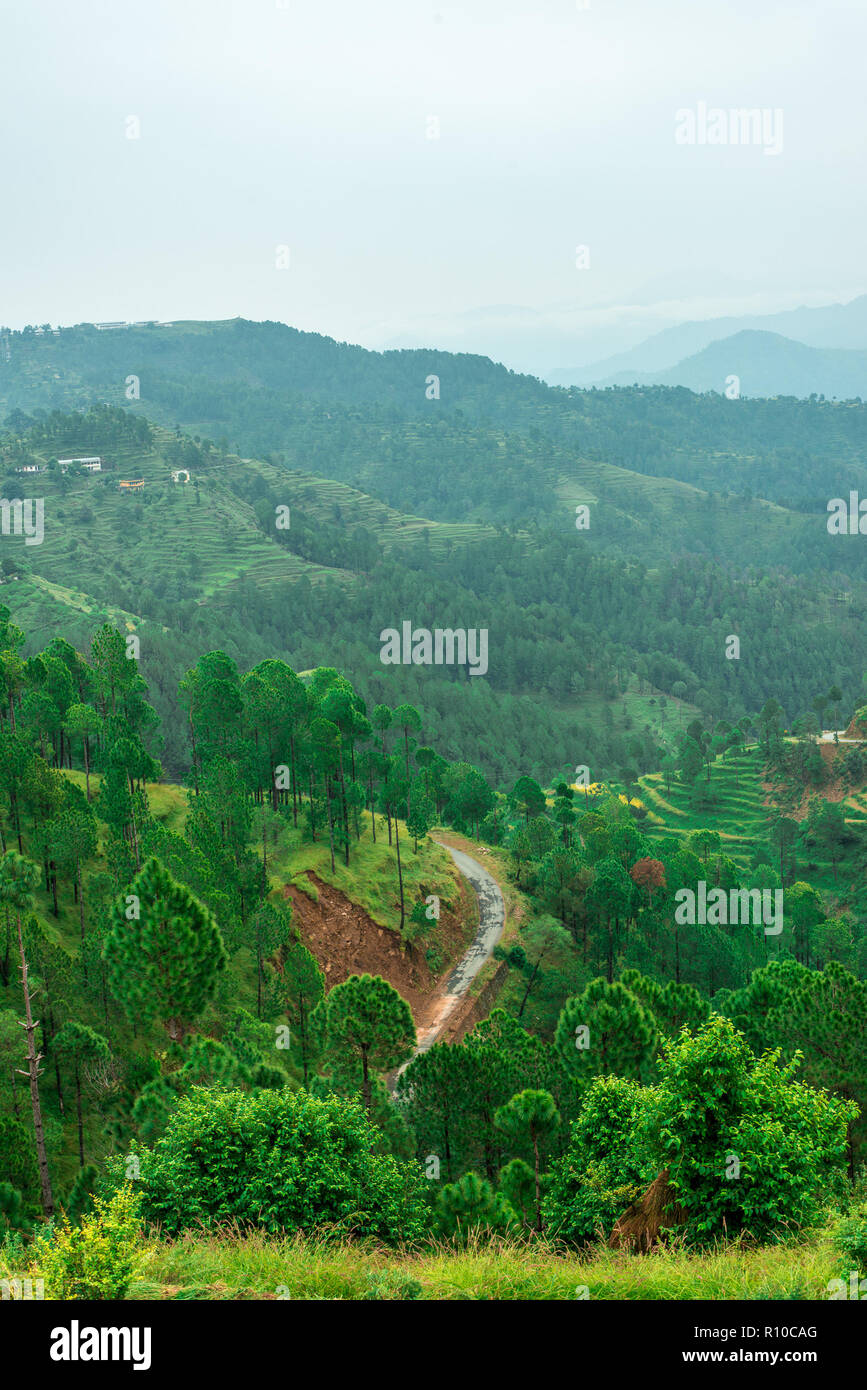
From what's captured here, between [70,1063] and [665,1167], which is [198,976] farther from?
[665,1167]

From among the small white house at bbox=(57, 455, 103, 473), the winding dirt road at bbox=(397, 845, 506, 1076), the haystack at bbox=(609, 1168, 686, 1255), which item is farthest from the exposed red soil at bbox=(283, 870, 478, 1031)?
the small white house at bbox=(57, 455, 103, 473)

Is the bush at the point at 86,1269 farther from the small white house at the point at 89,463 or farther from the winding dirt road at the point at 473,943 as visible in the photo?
the small white house at the point at 89,463

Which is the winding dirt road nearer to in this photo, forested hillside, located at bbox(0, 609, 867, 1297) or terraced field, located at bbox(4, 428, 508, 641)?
forested hillside, located at bbox(0, 609, 867, 1297)

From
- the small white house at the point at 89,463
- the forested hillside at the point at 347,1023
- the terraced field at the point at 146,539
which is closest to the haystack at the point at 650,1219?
the forested hillside at the point at 347,1023

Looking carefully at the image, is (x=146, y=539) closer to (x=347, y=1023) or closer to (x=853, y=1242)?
(x=347, y=1023)

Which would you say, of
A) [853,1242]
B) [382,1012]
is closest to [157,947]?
[382,1012]
